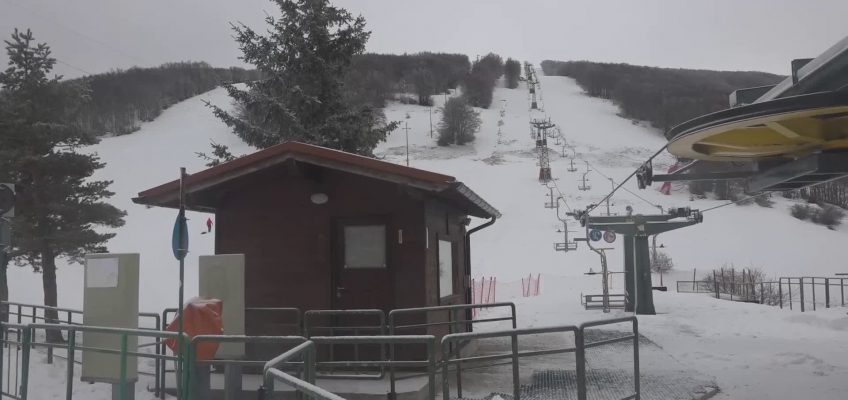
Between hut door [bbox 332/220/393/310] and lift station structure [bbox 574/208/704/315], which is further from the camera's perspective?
lift station structure [bbox 574/208/704/315]

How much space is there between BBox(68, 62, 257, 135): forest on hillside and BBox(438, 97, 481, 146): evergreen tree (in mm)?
23313

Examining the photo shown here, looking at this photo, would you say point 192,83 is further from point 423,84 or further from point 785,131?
point 785,131

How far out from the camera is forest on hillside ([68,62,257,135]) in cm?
8162

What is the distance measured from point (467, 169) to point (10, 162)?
47.4 m

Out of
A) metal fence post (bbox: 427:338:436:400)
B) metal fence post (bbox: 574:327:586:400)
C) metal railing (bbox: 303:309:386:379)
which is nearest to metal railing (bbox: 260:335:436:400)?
metal fence post (bbox: 427:338:436:400)

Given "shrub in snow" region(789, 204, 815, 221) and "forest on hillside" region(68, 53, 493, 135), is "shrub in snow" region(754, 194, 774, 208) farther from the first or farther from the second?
"forest on hillside" region(68, 53, 493, 135)

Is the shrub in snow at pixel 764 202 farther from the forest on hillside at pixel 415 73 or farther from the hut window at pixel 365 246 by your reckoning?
the hut window at pixel 365 246

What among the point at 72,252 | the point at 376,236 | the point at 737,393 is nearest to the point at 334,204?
the point at 376,236

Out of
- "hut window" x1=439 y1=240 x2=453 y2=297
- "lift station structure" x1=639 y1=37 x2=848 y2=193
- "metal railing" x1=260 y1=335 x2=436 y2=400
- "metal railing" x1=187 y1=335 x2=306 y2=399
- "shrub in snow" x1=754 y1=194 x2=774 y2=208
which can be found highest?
"shrub in snow" x1=754 y1=194 x2=774 y2=208

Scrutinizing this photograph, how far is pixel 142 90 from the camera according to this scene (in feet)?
321

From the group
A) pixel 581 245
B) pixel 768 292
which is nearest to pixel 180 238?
pixel 768 292

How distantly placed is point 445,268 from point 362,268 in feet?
6.34

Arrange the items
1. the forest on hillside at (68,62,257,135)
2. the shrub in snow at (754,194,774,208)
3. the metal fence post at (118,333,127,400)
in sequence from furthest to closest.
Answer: the forest on hillside at (68,62,257,135), the shrub in snow at (754,194,774,208), the metal fence post at (118,333,127,400)

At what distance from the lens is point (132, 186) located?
5097 centimetres
